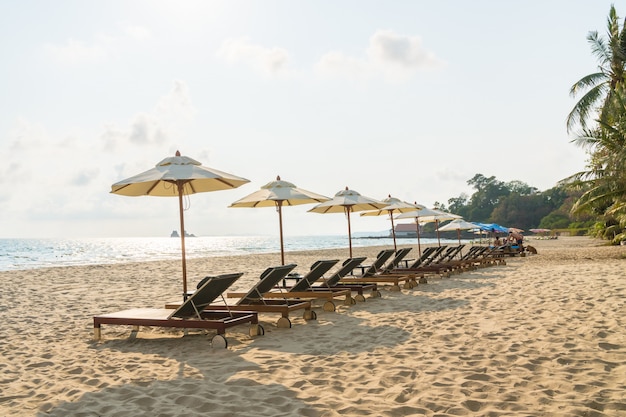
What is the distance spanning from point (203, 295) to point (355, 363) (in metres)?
1.96

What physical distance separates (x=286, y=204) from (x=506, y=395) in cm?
762

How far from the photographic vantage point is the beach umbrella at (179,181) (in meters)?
6.55

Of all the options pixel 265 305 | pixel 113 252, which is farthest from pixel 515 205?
pixel 265 305

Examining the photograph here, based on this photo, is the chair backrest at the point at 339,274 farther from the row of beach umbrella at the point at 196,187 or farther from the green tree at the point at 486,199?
the green tree at the point at 486,199

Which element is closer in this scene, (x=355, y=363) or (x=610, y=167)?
(x=355, y=363)

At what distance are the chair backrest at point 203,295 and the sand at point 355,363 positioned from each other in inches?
14.0

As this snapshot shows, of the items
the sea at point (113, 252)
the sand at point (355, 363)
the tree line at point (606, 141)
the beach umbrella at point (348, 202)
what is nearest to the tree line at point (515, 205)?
the sea at point (113, 252)

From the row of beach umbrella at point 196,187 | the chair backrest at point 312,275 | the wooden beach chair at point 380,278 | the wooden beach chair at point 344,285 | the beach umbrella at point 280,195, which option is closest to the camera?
the row of beach umbrella at point 196,187

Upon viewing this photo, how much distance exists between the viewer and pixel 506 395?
3.64 metres

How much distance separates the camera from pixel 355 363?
464 centimetres

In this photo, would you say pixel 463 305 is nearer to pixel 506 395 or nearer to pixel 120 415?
pixel 506 395

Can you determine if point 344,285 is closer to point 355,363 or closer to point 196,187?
point 196,187

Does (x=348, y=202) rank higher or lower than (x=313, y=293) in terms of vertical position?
higher

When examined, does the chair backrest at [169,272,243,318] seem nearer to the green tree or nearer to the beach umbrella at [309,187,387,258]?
the beach umbrella at [309,187,387,258]
